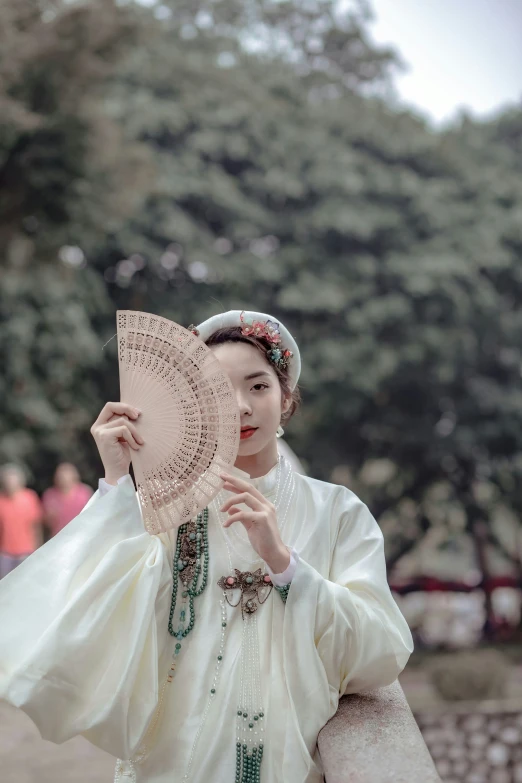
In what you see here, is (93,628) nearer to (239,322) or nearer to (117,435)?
(117,435)

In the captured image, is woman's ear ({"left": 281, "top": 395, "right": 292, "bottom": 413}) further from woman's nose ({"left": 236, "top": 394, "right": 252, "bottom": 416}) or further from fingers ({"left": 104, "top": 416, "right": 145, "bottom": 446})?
fingers ({"left": 104, "top": 416, "right": 145, "bottom": 446})

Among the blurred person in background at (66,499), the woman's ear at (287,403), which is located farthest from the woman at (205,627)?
the blurred person in background at (66,499)

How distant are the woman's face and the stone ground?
3714 mm

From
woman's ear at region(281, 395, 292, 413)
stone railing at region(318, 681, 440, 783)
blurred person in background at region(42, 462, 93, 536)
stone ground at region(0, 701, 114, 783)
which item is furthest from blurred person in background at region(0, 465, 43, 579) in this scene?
stone railing at region(318, 681, 440, 783)

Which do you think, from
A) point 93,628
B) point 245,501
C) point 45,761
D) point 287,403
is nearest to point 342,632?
point 245,501

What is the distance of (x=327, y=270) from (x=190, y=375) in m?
10.2

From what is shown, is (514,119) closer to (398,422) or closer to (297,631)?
(398,422)

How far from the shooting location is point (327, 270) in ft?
39.2

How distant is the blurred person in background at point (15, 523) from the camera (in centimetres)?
743

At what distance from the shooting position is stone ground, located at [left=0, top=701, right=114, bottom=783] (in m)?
5.15

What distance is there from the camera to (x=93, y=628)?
71.6 inches

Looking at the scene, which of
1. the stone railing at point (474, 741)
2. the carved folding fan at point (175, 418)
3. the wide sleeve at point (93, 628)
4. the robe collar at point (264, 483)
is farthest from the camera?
the stone railing at point (474, 741)

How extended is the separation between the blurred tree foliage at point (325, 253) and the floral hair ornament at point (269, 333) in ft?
28.6

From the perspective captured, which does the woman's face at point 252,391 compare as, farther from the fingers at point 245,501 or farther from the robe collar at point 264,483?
the fingers at point 245,501
